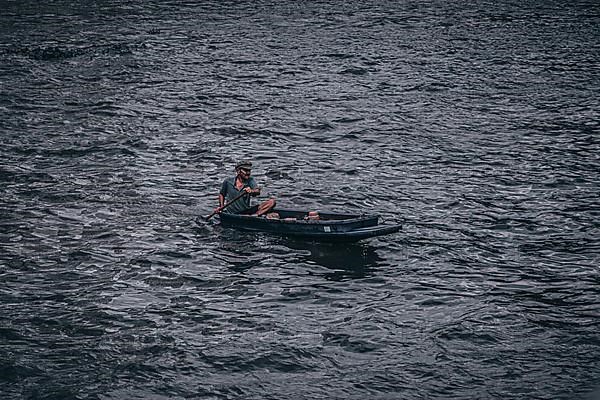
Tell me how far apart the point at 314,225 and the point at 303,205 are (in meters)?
4.40

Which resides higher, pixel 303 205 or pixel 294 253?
pixel 303 205

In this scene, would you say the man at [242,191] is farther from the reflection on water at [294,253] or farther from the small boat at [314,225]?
the reflection on water at [294,253]

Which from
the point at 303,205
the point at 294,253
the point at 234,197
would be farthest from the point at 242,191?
the point at 303,205

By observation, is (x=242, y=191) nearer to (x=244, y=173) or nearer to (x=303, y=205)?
(x=244, y=173)

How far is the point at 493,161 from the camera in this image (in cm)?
3606

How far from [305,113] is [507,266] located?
60.7 ft

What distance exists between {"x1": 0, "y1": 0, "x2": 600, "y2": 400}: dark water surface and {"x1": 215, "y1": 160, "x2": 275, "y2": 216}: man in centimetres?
90

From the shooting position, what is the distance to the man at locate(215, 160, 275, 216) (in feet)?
93.1

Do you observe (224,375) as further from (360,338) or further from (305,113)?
(305,113)

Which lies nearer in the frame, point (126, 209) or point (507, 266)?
point (507, 266)

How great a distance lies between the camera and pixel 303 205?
31.3 meters

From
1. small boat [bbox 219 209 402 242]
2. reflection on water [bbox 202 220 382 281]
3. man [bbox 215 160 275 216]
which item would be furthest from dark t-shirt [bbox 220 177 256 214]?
reflection on water [bbox 202 220 382 281]

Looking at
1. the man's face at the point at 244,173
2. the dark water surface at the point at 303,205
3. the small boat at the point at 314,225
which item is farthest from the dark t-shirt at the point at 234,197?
the dark water surface at the point at 303,205

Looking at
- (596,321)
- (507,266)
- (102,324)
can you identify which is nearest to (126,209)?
(102,324)
